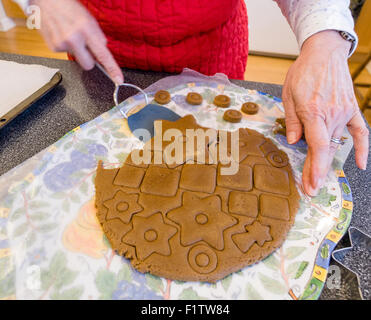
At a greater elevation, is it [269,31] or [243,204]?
[243,204]

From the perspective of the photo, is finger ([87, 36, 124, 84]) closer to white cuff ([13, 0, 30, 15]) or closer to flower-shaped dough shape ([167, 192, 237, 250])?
white cuff ([13, 0, 30, 15])

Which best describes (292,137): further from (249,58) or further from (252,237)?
(249,58)

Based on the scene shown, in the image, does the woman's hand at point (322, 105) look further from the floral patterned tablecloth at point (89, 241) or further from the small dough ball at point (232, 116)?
the small dough ball at point (232, 116)

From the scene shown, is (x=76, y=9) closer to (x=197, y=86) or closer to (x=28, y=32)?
(x=197, y=86)

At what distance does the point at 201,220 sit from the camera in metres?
0.92

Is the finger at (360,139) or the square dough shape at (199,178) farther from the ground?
the finger at (360,139)

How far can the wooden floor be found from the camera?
12.1ft

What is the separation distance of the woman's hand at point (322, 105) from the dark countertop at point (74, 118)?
0.16 metres

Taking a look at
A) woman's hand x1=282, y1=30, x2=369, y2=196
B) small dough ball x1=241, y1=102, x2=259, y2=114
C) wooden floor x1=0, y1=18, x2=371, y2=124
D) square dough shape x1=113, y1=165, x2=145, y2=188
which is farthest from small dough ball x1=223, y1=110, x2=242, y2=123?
wooden floor x1=0, y1=18, x2=371, y2=124

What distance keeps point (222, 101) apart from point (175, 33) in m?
0.38

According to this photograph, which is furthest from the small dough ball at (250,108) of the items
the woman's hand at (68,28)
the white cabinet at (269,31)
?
the white cabinet at (269,31)

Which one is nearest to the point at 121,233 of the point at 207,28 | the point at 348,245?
the point at 348,245

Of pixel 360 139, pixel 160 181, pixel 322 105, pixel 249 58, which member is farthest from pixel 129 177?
pixel 249 58

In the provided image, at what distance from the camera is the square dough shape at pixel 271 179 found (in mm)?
1021
